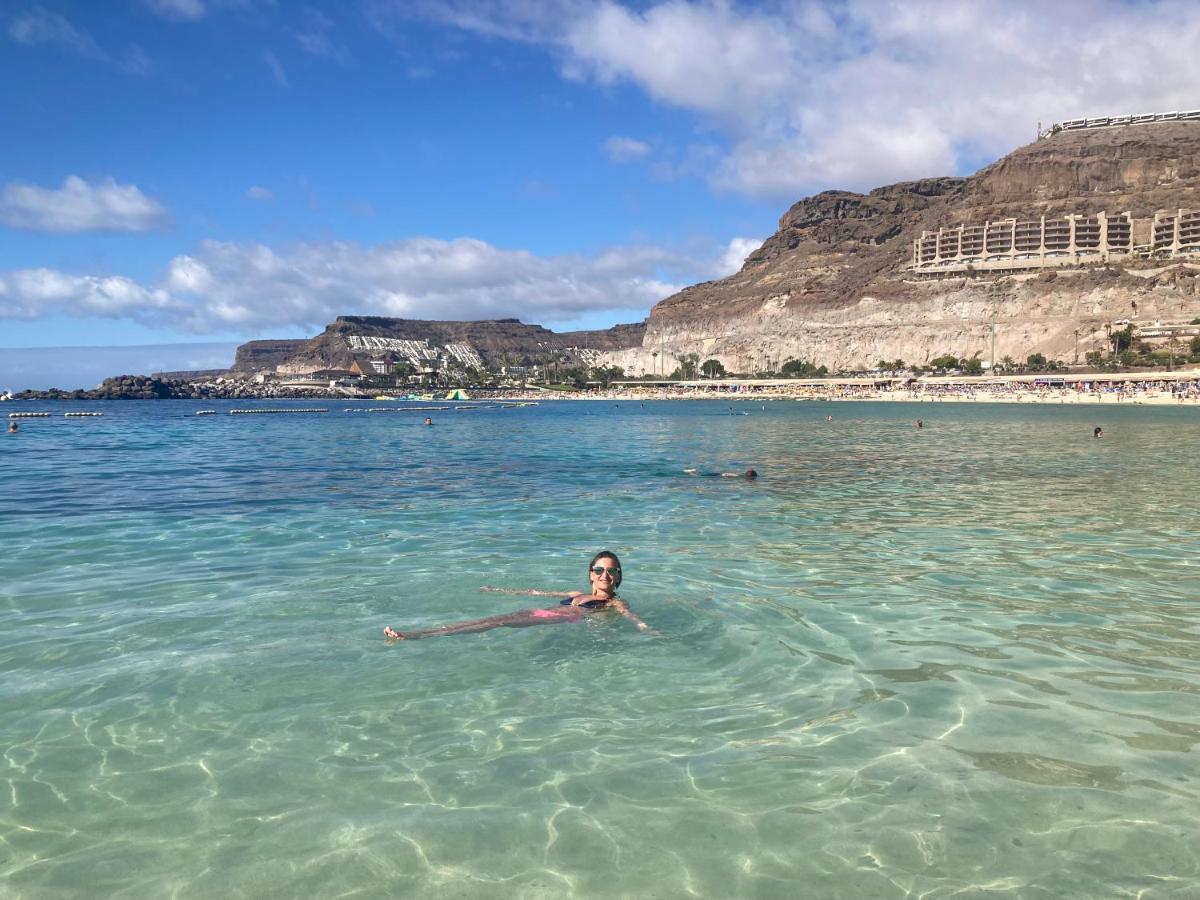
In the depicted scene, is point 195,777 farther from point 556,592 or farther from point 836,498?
point 836,498

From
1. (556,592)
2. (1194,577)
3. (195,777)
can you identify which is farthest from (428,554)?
(1194,577)

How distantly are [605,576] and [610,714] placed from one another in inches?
112

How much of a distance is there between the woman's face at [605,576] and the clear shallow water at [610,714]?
425 millimetres

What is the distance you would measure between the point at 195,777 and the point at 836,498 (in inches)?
697

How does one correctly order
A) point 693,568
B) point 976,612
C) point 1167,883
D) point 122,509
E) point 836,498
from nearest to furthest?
point 1167,883 < point 976,612 < point 693,568 < point 122,509 < point 836,498

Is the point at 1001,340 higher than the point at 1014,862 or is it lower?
higher

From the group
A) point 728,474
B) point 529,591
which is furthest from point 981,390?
point 529,591

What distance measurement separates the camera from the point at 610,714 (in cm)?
716

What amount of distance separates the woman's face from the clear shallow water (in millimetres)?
425

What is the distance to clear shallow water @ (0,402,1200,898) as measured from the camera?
5.01 meters

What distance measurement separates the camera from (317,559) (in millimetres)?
13766

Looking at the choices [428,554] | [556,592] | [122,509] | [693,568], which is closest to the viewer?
[556,592]

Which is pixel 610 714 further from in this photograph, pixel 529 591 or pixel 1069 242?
pixel 1069 242

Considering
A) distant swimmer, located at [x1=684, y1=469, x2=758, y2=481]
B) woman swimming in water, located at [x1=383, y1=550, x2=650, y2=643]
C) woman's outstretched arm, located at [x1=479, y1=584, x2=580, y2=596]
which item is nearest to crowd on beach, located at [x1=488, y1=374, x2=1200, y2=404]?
distant swimmer, located at [x1=684, y1=469, x2=758, y2=481]
